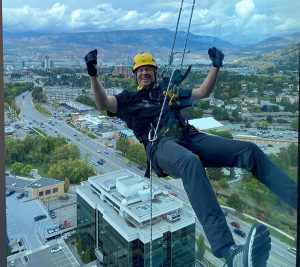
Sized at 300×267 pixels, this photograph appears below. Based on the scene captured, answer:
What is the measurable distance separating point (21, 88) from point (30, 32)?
468mm

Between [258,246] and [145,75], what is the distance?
2.58 feet

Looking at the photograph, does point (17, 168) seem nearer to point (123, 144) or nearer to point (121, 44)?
point (123, 144)

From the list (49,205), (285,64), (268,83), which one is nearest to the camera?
(285,64)

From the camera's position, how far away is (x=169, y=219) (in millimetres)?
2145

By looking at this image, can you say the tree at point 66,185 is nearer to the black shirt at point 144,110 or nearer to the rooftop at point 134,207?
the rooftop at point 134,207

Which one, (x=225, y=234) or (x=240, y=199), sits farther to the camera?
(x=240, y=199)

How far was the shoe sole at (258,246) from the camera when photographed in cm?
100

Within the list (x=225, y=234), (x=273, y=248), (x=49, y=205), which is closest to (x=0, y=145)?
(x=225, y=234)

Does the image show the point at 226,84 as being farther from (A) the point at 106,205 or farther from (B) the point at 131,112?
(A) the point at 106,205

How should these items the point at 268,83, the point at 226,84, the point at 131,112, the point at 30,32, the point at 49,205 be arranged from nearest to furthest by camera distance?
the point at 131,112
the point at 268,83
the point at 226,84
the point at 30,32
the point at 49,205

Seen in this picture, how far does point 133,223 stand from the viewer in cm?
206

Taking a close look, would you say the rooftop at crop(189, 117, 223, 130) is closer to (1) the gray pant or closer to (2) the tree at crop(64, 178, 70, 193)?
(1) the gray pant

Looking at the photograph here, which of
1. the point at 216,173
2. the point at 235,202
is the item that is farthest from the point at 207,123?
the point at 235,202

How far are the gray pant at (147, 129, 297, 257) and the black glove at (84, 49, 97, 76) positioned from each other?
37 centimetres
